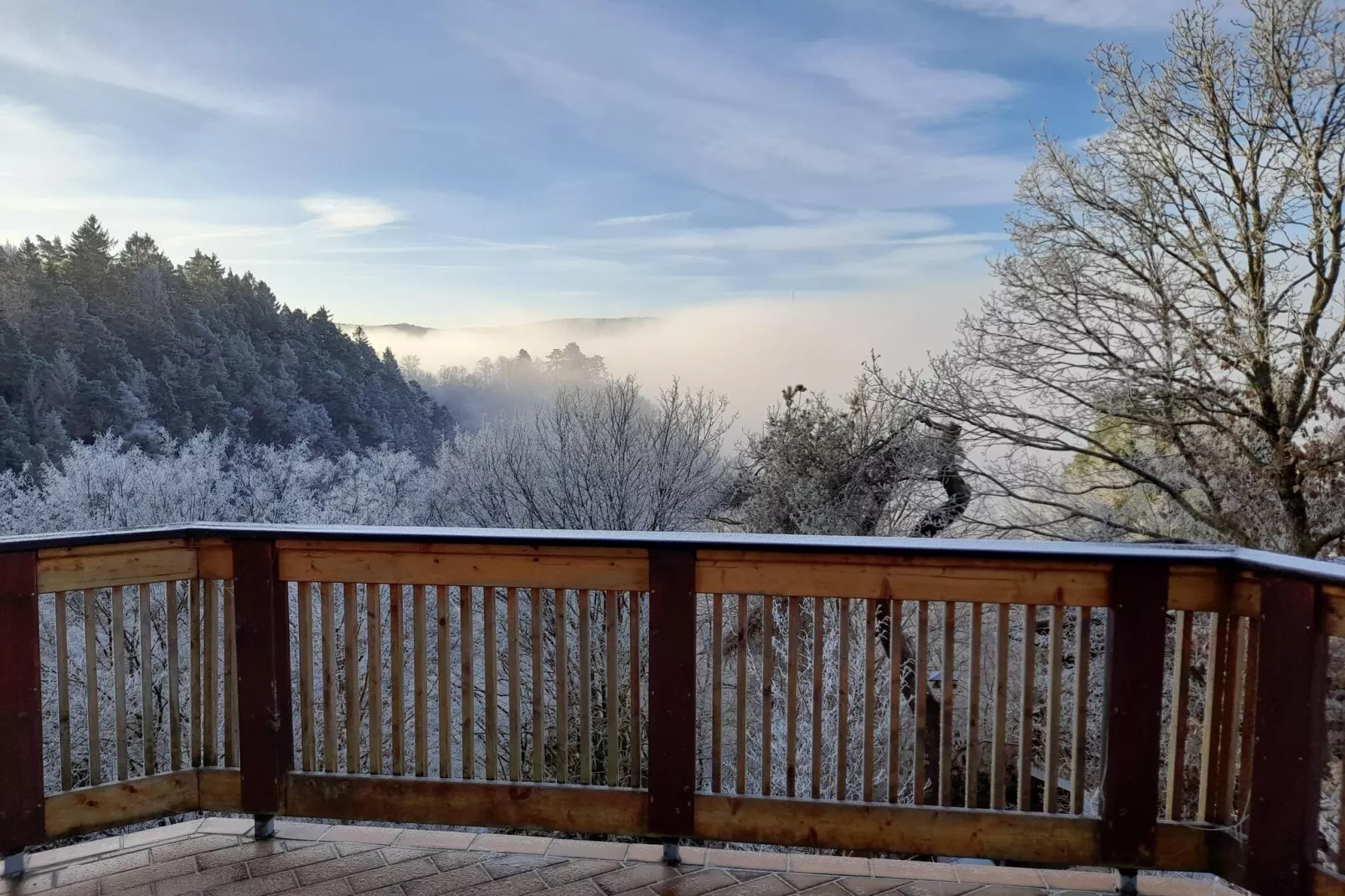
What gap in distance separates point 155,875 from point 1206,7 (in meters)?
11.6

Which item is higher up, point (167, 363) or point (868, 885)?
point (167, 363)

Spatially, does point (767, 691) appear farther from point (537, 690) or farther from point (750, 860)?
point (537, 690)

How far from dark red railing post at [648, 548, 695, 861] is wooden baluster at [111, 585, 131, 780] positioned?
1582 mm

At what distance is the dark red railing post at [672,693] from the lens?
2.47 metres

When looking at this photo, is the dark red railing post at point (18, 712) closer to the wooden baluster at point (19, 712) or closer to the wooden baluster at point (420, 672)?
the wooden baluster at point (19, 712)

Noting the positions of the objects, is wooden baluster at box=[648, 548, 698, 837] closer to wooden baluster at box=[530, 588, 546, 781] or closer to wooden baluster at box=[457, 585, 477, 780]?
wooden baluster at box=[530, 588, 546, 781]

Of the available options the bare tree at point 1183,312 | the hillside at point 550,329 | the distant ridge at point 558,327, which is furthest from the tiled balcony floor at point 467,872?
the distant ridge at point 558,327

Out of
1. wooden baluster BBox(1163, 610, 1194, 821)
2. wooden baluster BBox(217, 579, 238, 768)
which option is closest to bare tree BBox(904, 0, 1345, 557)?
wooden baluster BBox(1163, 610, 1194, 821)

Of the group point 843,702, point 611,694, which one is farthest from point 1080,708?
point 611,694

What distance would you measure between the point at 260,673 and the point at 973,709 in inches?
85.9

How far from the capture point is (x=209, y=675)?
2709 millimetres

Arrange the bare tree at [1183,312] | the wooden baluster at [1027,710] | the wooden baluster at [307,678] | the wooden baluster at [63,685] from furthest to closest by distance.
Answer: the bare tree at [1183,312] → the wooden baluster at [307,678] → the wooden baluster at [63,685] → the wooden baluster at [1027,710]

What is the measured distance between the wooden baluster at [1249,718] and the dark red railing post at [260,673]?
9.13ft

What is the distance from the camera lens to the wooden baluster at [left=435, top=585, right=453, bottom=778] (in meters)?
2.61
